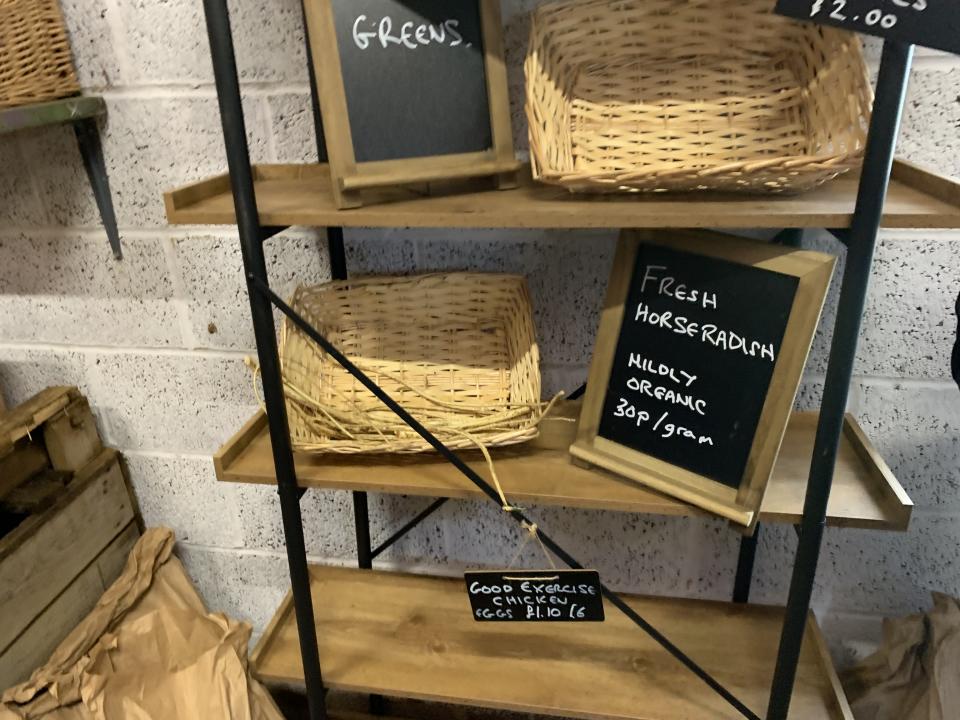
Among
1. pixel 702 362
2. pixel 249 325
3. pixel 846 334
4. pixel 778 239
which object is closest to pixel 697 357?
pixel 702 362

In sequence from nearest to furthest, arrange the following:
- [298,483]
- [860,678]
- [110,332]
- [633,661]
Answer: [298,483] < [633,661] < [860,678] < [110,332]

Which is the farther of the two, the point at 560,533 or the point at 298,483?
the point at 560,533

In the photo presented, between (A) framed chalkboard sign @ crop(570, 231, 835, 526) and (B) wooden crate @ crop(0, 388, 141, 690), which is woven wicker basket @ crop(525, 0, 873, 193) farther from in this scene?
(B) wooden crate @ crop(0, 388, 141, 690)

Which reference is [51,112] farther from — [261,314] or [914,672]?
[914,672]

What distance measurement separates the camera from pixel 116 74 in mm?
1156

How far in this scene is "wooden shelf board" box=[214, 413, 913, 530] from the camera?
88cm

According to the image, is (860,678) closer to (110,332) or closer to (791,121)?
(791,121)

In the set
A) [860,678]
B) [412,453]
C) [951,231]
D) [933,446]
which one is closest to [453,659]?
[412,453]

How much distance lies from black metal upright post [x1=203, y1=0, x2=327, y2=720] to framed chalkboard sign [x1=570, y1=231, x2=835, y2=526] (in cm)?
37

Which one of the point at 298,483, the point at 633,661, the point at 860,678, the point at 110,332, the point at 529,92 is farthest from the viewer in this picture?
the point at 110,332

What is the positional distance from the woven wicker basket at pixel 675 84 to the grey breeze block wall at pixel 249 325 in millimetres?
154

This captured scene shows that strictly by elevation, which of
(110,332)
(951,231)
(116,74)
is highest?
(116,74)

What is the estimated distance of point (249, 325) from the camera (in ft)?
Result: 4.23

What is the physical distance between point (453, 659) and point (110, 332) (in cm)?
84
